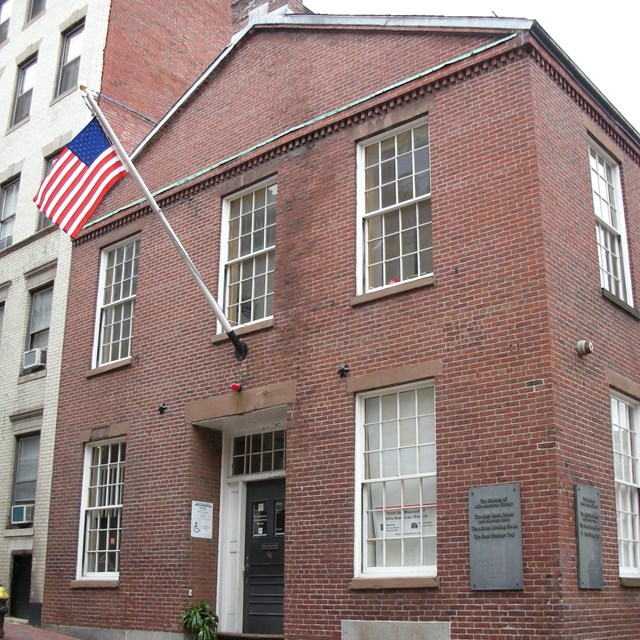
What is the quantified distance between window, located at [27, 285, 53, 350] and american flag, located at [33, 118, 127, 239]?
4801mm

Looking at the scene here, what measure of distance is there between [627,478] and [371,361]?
12.2 ft

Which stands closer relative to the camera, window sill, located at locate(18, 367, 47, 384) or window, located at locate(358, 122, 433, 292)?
window, located at locate(358, 122, 433, 292)

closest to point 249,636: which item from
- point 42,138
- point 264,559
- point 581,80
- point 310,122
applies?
point 264,559

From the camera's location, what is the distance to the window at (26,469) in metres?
17.8

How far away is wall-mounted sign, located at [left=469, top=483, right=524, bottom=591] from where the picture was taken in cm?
969

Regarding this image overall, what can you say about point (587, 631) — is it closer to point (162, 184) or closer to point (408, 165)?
point (408, 165)

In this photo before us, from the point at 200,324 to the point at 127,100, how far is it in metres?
7.91

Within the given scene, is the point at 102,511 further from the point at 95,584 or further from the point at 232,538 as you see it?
the point at 232,538

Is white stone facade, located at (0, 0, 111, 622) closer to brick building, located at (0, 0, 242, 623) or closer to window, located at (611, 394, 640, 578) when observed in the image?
brick building, located at (0, 0, 242, 623)

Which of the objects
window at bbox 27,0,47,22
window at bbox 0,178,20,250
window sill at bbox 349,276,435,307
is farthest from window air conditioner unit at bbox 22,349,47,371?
window at bbox 27,0,47,22

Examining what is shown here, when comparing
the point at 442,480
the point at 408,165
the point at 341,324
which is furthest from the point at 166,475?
the point at 408,165

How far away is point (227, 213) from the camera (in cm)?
1481

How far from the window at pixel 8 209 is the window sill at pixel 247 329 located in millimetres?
9219

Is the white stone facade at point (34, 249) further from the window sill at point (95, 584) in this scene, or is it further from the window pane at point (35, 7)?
the window sill at point (95, 584)
